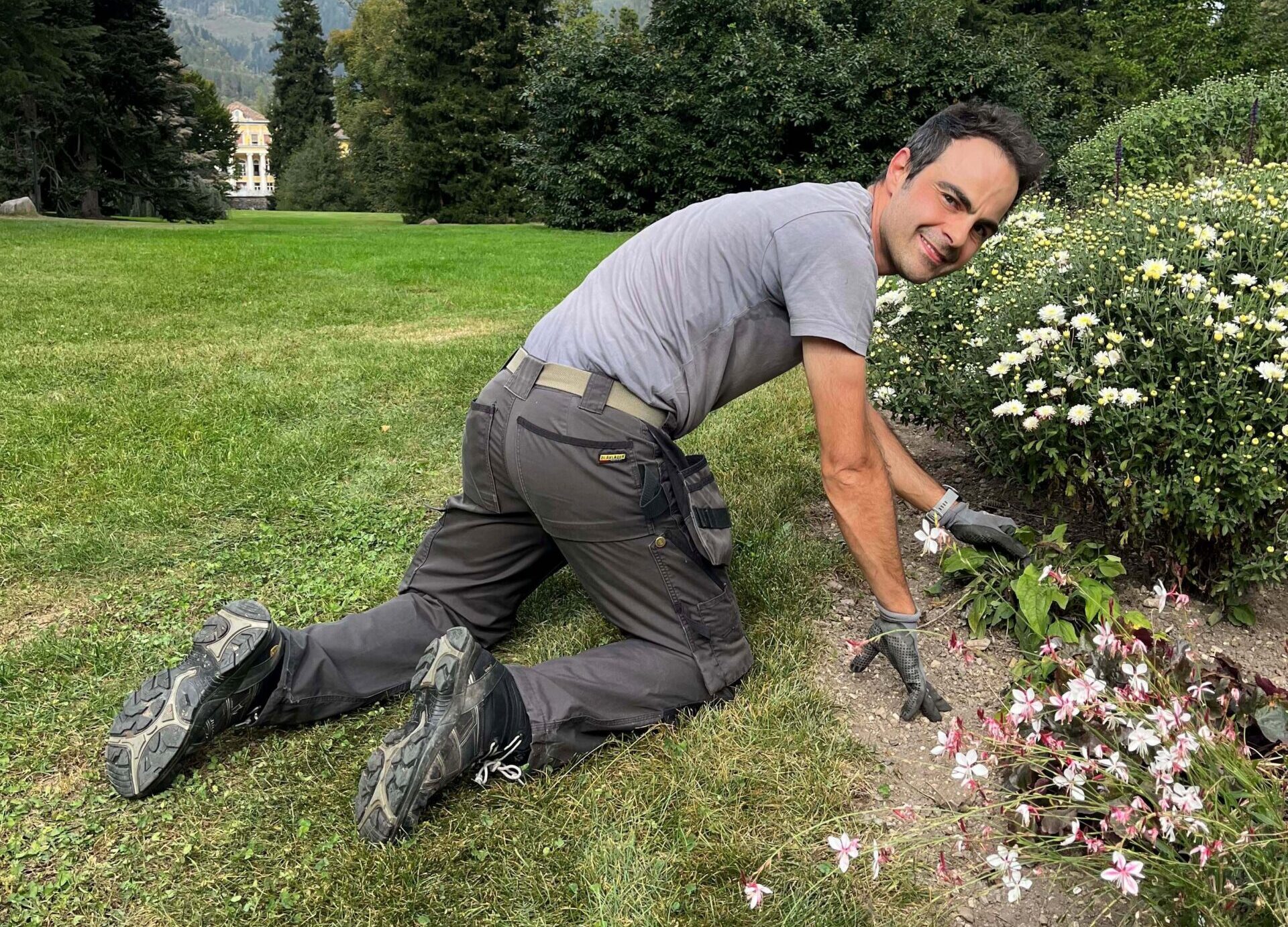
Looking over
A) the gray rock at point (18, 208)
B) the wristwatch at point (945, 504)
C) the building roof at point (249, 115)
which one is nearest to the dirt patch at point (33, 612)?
the wristwatch at point (945, 504)


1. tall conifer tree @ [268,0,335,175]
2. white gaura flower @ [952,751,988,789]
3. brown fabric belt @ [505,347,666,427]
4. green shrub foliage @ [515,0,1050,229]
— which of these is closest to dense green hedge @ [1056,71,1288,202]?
green shrub foliage @ [515,0,1050,229]

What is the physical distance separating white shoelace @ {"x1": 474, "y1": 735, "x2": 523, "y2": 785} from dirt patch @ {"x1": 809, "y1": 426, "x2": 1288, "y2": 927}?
0.82 m

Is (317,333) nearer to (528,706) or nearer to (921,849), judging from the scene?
(528,706)

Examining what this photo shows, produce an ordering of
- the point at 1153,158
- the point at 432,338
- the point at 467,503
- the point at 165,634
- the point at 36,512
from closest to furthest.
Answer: the point at 467,503 → the point at 165,634 → the point at 36,512 → the point at 432,338 → the point at 1153,158

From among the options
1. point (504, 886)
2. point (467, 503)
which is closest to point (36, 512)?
point (467, 503)

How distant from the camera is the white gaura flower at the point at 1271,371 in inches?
90.3

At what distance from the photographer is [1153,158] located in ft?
29.4

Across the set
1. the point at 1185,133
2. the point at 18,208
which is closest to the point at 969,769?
the point at 1185,133

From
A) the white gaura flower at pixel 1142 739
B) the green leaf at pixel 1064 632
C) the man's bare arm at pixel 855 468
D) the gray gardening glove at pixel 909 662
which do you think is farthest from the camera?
the green leaf at pixel 1064 632

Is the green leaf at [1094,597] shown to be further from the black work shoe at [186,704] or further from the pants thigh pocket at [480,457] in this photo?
the black work shoe at [186,704]

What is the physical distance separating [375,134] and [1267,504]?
45898 millimetres

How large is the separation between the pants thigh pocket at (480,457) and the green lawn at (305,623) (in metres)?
0.60

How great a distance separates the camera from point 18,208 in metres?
20.9

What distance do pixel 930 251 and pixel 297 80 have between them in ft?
206
